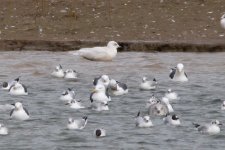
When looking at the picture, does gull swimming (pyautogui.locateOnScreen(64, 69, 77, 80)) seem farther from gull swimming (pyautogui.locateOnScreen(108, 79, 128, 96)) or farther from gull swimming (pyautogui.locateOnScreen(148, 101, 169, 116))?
gull swimming (pyautogui.locateOnScreen(148, 101, 169, 116))

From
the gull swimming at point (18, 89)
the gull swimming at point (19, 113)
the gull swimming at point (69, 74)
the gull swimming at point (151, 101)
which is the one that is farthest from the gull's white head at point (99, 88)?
the gull swimming at point (69, 74)

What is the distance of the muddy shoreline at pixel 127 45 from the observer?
25.2 metres

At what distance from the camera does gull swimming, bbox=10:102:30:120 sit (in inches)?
667

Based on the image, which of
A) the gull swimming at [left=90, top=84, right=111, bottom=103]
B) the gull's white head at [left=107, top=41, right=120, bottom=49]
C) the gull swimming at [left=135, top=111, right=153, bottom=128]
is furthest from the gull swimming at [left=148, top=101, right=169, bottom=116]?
the gull's white head at [left=107, top=41, right=120, bottom=49]

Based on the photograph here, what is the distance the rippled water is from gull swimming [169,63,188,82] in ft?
0.46

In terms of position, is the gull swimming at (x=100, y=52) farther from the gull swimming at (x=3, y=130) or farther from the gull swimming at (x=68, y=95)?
the gull swimming at (x=3, y=130)

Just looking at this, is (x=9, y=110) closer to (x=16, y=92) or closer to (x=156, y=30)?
(x=16, y=92)

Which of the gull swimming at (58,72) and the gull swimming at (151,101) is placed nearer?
the gull swimming at (151,101)

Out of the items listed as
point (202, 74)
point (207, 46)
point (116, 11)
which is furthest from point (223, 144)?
point (116, 11)

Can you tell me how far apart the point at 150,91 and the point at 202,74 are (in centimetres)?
250

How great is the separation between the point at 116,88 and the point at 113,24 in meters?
8.50

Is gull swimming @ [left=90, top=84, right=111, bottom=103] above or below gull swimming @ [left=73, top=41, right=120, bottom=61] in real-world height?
below

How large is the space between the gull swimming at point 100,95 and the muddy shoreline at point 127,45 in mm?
6171

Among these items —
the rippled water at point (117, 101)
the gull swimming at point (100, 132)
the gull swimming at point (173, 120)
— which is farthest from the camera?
the gull swimming at point (173, 120)
